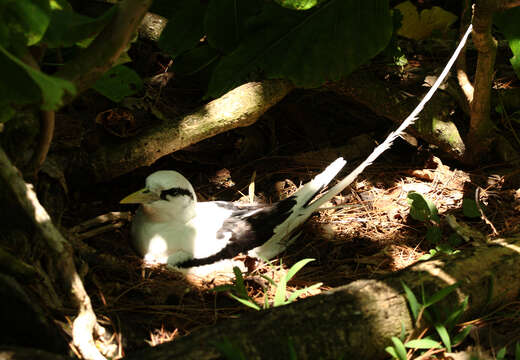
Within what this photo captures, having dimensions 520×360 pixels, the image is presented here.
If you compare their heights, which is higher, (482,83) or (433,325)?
(482,83)

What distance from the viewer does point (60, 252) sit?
183 cm

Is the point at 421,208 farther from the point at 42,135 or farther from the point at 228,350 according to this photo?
the point at 42,135

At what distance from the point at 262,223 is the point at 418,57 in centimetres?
209

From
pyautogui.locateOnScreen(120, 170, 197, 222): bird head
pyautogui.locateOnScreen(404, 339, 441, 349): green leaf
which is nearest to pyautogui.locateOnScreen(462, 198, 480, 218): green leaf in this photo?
pyautogui.locateOnScreen(404, 339, 441, 349): green leaf

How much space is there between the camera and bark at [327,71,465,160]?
143 inches

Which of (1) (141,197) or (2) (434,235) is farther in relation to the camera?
(1) (141,197)

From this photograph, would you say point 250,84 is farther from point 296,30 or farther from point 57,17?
point 57,17

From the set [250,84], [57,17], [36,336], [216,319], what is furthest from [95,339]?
[250,84]

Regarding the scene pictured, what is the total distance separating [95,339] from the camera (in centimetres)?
200

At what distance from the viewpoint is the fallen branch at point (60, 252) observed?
1.81m

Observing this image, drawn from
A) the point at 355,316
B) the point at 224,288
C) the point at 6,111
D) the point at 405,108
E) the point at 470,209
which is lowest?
the point at 224,288

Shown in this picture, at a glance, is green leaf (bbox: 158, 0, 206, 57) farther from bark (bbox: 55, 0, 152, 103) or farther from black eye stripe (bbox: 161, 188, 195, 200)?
bark (bbox: 55, 0, 152, 103)

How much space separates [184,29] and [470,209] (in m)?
1.96

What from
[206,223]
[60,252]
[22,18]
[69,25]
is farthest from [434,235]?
[22,18]
